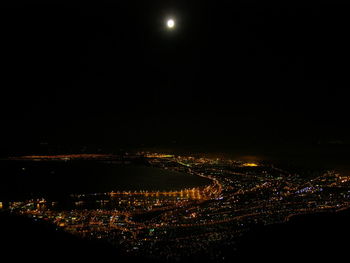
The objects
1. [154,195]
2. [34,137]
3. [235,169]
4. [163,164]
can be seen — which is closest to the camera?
[154,195]

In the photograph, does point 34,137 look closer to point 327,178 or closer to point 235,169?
point 235,169

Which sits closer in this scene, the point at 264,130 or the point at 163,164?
the point at 163,164

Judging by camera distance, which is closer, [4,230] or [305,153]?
[4,230]

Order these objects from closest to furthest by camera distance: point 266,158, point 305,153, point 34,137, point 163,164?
point 163,164
point 266,158
point 305,153
point 34,137

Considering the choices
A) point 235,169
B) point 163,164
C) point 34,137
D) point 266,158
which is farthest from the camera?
point 34,137

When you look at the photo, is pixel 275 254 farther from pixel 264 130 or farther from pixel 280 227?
pixel 264 130

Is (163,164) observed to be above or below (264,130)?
below

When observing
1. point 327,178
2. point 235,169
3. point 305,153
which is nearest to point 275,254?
point 327,178

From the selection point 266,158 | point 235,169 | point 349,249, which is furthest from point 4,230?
point 266,158

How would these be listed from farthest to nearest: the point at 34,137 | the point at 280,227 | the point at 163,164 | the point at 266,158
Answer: the point at 34,137 < the point at 266,158 < the point at 163,164 < the point at 280,227
